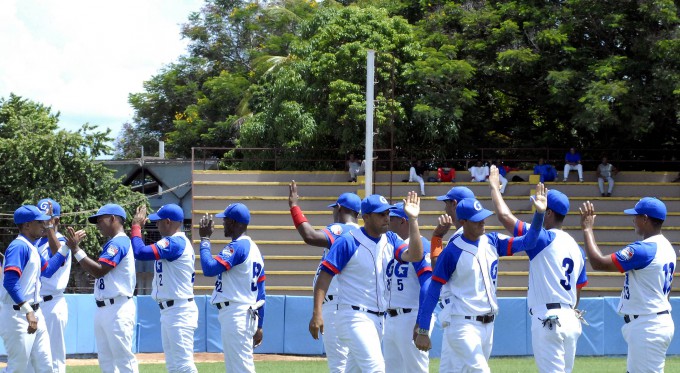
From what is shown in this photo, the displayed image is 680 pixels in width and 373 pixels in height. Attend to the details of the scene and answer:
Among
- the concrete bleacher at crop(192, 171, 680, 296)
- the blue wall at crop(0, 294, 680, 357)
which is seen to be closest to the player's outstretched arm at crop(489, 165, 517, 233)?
the blue wall at crop(0, 294, 680, 357)

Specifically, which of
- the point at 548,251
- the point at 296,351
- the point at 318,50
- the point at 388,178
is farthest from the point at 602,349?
the point at 318,50

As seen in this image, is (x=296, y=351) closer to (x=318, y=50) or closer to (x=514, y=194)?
(x=514, y=194)

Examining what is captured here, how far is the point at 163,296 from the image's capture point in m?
11.0

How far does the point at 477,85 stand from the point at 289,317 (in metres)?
13.8

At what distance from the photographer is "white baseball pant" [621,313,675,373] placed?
29.2 ft

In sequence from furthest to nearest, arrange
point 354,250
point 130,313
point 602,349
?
point 602,349
point 130,313
point 354,250

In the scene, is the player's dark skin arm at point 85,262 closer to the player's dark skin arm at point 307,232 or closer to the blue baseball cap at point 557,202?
the player's dark skin arm at point 307,232

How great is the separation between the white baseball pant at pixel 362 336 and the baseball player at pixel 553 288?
155 centimetres

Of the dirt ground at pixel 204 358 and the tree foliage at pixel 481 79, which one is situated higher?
the tree foliage at pixel 481 79

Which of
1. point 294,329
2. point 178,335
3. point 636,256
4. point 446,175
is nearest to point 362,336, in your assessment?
point 636,256

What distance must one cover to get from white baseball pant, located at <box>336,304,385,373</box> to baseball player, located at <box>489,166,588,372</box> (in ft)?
5.07

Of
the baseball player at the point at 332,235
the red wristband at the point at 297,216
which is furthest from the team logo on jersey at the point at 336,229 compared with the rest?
the red wristband at the point at 297,216

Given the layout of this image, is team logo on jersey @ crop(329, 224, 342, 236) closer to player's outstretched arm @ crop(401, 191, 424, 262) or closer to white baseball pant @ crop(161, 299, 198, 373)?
player's outstretched arm @ crop(401, 191, 424, 262)

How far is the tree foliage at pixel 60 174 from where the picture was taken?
27803mm
